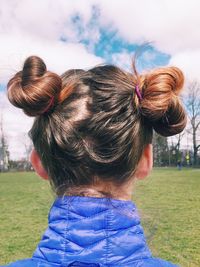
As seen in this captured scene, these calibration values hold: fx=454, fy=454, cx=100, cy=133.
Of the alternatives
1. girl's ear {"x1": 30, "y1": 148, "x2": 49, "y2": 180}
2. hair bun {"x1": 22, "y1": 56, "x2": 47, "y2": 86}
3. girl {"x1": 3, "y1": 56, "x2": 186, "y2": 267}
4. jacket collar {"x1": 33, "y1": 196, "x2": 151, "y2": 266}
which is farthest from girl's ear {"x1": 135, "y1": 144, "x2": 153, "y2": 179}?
hair bun {"x1": 22, "y1": 56, "x2": 47, "y2": 86}

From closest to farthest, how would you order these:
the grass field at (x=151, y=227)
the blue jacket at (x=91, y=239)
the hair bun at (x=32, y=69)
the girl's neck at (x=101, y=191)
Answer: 1. the blue jacket at (x=91, y=239)
2. the girl's neck at (x=101, y=191)
3. the hair bun at (x=32, y=69)
4. the grass field at (x=151, y=227)

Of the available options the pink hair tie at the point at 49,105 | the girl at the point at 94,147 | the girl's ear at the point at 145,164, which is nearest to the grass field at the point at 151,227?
the girl's ear at the point at 145,164

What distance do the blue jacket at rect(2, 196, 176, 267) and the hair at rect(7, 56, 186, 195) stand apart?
14cm

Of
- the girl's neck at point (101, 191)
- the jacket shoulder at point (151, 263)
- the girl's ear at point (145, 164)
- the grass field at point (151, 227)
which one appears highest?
the girl's ear at point (145, 164)

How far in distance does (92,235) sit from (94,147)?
12.2 inches

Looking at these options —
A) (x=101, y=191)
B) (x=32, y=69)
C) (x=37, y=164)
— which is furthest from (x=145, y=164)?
(x=32, y=69)

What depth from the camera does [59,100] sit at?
1.62m

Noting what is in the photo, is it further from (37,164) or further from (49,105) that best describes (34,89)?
(37,164)

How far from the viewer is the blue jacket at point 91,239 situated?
1371 mm

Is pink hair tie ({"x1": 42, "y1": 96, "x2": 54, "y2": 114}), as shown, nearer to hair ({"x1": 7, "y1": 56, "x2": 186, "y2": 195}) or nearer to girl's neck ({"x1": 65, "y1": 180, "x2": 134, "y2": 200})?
hair ({"x1": 7, "y1": 56, "x2": 186, "y2": 195})

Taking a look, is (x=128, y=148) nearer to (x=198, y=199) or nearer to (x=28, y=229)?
(x=28, y=229)

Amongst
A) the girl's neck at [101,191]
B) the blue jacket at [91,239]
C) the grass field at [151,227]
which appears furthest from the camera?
the grass field at [151,227]

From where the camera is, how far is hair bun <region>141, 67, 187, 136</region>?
63.9 inches

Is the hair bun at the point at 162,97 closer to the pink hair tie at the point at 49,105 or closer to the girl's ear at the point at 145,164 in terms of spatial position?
the girl's ear at the point at 145,164
